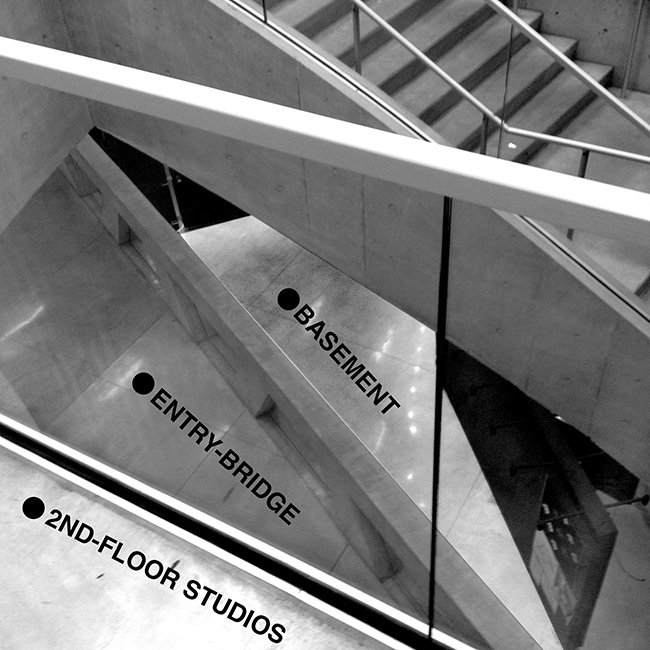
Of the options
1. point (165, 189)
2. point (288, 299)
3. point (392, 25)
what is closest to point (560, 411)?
point (392, 25)

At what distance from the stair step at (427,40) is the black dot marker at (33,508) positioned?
9.12 feet

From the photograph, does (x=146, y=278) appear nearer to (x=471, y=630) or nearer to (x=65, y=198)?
(x=65, y=198)

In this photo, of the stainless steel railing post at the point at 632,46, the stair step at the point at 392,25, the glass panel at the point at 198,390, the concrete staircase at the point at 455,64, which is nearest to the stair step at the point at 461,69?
the concrete staircase at the point at 455,64

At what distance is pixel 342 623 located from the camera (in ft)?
4.79

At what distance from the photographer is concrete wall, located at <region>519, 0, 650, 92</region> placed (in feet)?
14.9

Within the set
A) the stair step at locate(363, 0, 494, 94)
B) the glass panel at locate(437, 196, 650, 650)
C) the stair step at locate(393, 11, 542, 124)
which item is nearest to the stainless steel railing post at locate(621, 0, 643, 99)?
the stair step at locate(393, 11, 542, 124)

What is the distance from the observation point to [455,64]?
4.21 m

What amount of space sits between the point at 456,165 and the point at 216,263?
687 centimetres

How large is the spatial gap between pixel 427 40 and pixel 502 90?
19.2 inches

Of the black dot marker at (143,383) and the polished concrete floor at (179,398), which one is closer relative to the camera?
the polished concrete floor at (179,398)

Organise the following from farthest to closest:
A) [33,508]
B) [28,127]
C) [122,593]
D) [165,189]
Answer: [165,189], [28,127], [33,508], [122,593]

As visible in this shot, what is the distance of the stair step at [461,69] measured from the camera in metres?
3.95

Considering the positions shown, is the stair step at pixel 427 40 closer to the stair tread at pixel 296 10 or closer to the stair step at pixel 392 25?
the stair step at pixel 392 25

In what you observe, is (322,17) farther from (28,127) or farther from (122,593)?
(122,593)
